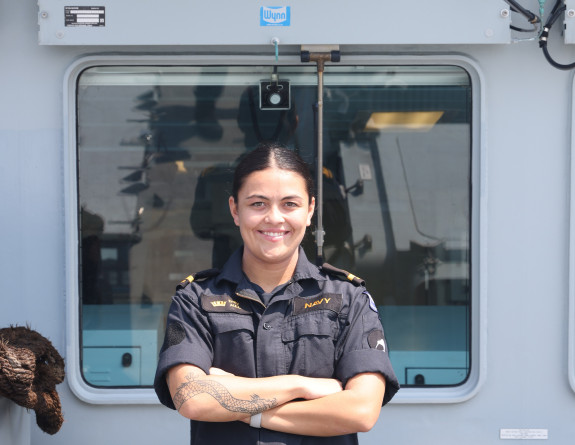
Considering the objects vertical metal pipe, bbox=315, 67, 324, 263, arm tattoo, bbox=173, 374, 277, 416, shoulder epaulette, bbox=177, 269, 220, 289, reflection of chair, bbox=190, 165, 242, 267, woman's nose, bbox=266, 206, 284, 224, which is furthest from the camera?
reflection of chair, bbox=190, 165, 242, 267

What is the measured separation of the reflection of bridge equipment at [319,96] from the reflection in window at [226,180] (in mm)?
70

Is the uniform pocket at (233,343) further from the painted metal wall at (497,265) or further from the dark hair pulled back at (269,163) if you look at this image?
the painted metal wall at (497,265)

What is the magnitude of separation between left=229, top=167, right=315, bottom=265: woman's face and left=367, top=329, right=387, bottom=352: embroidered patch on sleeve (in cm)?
29

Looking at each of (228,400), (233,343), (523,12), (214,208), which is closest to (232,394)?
(228,400)

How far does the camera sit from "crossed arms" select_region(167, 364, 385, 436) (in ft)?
5.75

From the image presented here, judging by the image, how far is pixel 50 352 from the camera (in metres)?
2.66

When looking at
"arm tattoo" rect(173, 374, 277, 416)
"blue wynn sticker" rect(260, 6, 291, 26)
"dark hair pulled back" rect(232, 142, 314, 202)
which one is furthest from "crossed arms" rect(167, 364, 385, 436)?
"blue wynn sticker" rect(260, 6, 291, 26)

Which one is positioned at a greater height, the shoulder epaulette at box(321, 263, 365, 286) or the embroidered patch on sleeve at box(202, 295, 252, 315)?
the shoulder epaulette at box(321, 263, 365, 286)

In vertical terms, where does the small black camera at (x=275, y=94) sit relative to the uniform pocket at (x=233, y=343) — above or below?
above

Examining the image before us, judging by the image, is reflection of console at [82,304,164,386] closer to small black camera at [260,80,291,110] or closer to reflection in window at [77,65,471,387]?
reflection in window at [77,65,471,387]

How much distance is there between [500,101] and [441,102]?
23cm

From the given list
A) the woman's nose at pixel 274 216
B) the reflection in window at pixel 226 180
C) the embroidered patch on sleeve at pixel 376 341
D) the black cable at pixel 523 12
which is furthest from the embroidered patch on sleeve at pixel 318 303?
the black cable at pixel 523 12

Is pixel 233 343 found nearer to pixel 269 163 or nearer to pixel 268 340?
pixel 268 340

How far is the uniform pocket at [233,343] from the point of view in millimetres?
1845
